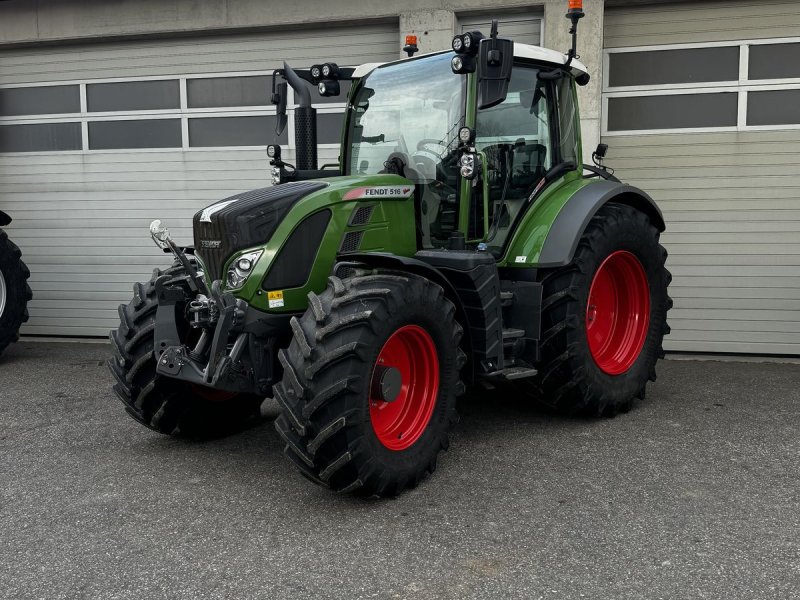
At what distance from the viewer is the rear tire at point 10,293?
691cm

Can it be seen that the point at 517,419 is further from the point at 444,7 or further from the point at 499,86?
the point at 444,7

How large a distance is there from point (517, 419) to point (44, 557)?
2.79 m

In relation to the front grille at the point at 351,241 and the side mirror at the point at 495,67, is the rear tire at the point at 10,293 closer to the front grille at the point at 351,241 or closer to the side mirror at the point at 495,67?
the front grille at the point at 351,241

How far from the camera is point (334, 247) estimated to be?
381 centimetres

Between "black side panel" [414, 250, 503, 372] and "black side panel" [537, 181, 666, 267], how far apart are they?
1.44 feet

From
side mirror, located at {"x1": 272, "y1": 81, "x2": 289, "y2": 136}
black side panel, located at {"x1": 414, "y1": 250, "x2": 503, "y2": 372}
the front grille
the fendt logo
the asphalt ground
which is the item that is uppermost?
side mirror, located at {"x1": 272, "y1": 81, "x2": 289, "y2": 136}

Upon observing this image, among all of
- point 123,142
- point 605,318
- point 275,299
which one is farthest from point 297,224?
point 123,142

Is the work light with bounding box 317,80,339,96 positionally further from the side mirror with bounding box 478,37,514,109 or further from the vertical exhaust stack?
the side mirror with bounding box 478,37,514,109

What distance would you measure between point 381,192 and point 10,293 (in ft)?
14.8

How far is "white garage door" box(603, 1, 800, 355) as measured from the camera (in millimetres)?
6602

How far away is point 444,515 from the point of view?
10.9 ft

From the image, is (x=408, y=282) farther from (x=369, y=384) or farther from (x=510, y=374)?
(x=510, y=374)

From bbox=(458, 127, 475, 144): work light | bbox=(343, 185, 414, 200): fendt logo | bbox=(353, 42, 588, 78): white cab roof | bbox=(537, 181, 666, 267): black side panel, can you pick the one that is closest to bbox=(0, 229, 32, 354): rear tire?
bbox=(353, 42, 588, 78): white cab roof

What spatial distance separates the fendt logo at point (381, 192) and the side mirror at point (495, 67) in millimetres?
662
